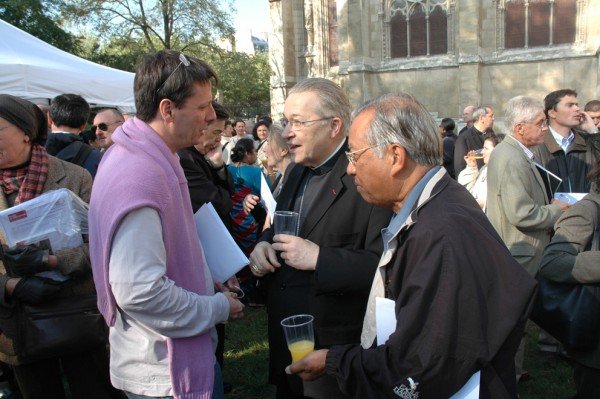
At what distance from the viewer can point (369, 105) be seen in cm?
193

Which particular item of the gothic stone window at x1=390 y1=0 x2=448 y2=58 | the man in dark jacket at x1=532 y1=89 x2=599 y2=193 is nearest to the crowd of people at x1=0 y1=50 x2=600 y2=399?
the man in dark jacket at x1=532 y1=89 x2=599 y2=193

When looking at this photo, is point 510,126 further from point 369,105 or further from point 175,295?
point 175,295

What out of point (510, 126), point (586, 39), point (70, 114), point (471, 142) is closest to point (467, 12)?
point (586, 39)

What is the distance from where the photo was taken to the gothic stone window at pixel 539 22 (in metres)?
19.2

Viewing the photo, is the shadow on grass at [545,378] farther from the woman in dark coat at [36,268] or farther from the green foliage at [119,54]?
the green foliage at [119,54]

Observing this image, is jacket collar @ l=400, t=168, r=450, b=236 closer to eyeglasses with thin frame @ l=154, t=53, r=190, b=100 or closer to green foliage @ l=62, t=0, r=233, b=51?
eyeglasses with thin frame @ l=154, t=53, r=190, b=100

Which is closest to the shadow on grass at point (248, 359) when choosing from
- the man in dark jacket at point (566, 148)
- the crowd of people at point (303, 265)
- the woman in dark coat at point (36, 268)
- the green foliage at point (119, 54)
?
the crowd of people at point (303, 265)

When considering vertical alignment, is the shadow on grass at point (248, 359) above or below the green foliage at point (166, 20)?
below

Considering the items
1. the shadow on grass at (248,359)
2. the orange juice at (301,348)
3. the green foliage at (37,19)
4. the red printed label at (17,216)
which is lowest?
the shadow on grass at (248,359)

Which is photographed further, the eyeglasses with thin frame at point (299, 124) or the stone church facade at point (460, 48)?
the stone church facade at point (460, 48)

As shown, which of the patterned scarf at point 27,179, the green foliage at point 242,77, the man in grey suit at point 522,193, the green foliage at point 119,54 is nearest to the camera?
the patterned scarf at point 27,179

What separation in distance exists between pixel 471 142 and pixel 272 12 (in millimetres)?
19493

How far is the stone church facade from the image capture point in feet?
62.5

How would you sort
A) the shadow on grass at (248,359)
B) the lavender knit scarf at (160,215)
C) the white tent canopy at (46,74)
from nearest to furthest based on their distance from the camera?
the lavender knit scarf at (160,215), the shadow on grass at (248,359), the white tent canopy at (46,74)
